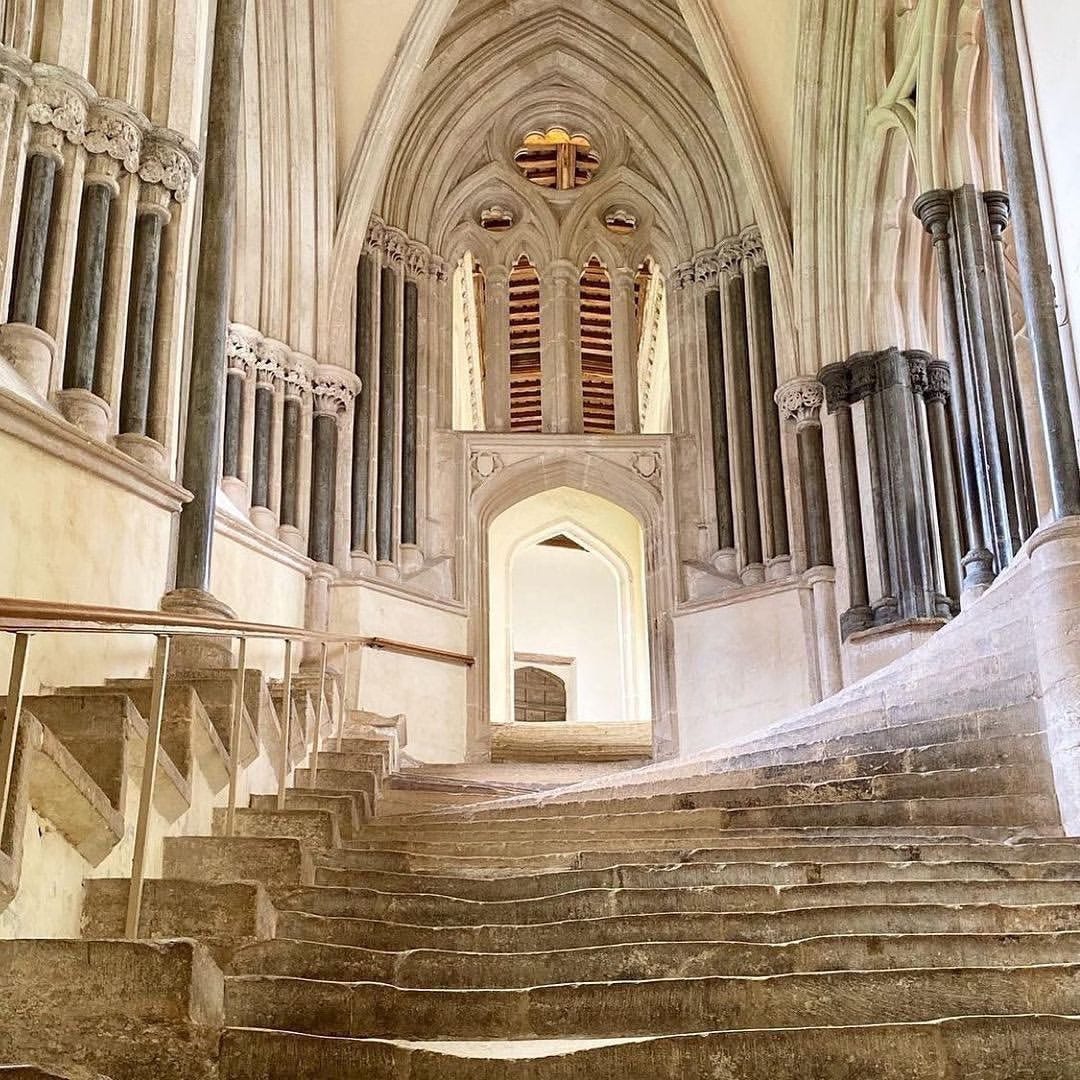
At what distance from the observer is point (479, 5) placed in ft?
40.6

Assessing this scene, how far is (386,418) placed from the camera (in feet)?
36.9

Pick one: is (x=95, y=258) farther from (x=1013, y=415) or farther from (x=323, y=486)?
(x=1013, y=415)

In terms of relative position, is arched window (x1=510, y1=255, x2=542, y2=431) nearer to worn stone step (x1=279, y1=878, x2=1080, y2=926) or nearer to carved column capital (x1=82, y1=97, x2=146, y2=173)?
carved column capital (x1=82, y1=97, x2=146, y2=173)

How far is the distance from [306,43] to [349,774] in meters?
7.12

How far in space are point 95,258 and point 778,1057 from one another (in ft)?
17.3

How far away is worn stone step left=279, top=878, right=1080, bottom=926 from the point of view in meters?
3.50

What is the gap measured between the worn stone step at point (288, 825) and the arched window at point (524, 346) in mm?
10859

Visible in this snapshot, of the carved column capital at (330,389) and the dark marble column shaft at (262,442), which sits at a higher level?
the carved column capital at (330,389)

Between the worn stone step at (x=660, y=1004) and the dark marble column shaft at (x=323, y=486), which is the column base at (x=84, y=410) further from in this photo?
the dark marble column shaft at (x=323, y=486)

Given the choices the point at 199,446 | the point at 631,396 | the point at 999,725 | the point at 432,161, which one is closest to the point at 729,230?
the point at 631,396

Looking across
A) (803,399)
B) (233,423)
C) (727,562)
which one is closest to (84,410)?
(233,423)

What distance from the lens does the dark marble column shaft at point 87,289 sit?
6.30 metres

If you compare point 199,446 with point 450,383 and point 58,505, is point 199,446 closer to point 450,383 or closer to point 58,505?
point 58,505

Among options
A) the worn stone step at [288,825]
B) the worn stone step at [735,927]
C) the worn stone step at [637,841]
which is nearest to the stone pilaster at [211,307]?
the worn stone step at [288,825]
